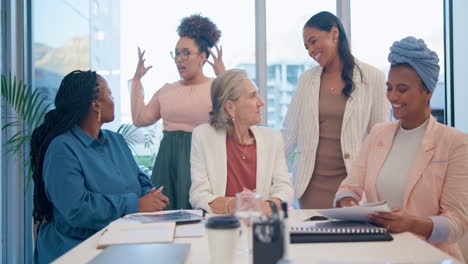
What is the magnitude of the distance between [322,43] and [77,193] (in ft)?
5.47

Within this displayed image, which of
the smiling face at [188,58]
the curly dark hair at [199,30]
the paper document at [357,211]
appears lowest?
the paper document at [357,211]

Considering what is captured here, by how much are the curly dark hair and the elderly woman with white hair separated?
893mm

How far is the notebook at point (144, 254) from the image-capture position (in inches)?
53.1

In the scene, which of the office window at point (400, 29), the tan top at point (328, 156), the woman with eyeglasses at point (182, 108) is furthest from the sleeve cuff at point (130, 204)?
the office window at point (400, 29)

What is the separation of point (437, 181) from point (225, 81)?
1149mm

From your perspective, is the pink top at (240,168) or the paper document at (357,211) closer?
the paper document at (357,211)

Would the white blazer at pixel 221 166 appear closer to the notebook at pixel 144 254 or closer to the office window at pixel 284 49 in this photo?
the notebook at pixel 144 254

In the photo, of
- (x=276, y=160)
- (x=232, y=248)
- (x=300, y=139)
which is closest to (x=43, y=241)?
(x=276, y=160)

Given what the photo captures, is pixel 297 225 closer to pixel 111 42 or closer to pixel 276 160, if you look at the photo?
pixel 276 160

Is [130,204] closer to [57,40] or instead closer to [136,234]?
[136,234]

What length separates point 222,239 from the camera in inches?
49.5

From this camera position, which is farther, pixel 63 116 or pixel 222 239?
pixel 63 116

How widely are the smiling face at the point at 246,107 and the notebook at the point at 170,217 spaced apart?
0.69 metres

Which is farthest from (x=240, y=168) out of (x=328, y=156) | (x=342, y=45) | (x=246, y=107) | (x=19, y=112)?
(x=19, y=112)
